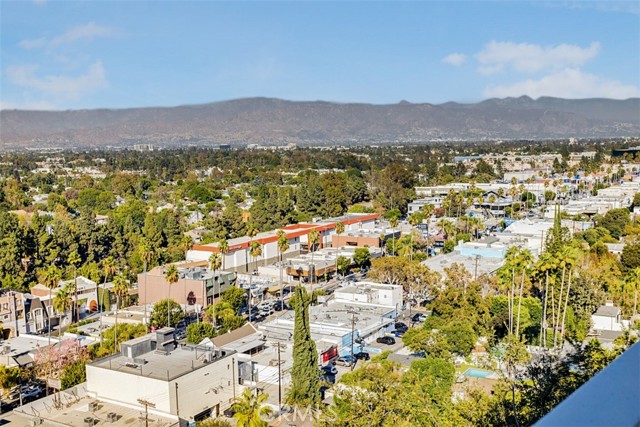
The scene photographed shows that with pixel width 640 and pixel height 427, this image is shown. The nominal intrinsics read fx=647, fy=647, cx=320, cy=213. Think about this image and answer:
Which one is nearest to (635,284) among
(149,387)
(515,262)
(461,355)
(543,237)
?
(515,262)

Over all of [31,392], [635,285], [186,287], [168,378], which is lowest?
[31,392]

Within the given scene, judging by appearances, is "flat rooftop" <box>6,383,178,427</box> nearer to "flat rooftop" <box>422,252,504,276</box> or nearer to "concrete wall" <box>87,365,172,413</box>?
"concrete wall" <box>87,365,172,413</box>

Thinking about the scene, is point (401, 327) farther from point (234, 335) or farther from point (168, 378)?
point (168, 378)

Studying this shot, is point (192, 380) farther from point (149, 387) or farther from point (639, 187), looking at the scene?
point (639, 187)

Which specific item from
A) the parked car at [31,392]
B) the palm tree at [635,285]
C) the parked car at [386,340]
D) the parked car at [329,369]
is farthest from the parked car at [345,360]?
the palm tree at [635,285]

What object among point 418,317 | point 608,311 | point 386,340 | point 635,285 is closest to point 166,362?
point 386,340

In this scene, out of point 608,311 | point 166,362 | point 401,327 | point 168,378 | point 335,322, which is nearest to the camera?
point 168,378

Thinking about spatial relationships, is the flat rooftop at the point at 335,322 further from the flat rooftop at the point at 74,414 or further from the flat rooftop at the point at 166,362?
the flat rooftop at the point at 74,414
